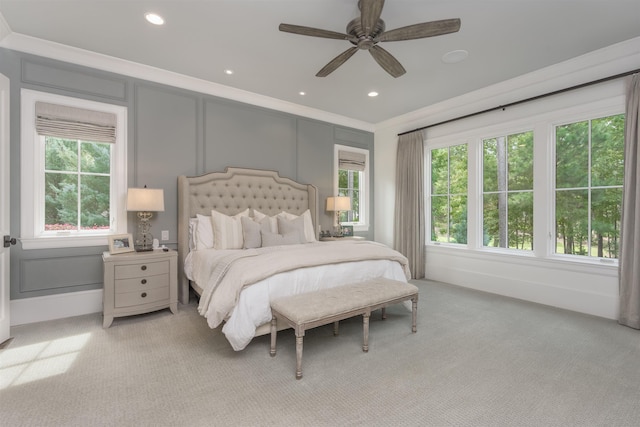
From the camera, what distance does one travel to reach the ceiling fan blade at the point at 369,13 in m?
2.00

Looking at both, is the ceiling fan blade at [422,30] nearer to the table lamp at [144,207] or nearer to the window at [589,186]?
the window at [589,186]

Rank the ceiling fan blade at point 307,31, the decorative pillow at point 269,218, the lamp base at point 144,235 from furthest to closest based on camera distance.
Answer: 1. the decorative pillow at point 269,218
2. the lamp base at point 144,235
3. the ceiling fan blade at point 307,31

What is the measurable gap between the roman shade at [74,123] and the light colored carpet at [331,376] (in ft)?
6.51

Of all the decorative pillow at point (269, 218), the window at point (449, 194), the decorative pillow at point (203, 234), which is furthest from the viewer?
the window at point (449, 194)

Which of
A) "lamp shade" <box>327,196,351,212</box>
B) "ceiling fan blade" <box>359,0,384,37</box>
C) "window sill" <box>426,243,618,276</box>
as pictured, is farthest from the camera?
"lamp shade" <box>327,196,351,212</box>

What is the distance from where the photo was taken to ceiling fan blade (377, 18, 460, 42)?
2.14 m

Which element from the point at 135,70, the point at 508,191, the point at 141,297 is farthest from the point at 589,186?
the point at 135,70

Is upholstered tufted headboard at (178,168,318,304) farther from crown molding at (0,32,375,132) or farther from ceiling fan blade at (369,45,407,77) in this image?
ceiling fan blade at (369,45,407,77)

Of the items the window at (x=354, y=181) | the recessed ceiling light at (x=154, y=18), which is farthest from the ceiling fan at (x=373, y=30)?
the window at (x=354, y=181)

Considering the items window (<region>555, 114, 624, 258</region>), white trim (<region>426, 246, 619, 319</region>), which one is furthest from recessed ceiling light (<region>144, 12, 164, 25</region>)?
white trim (<region>426, 246, 619, 319</region>)

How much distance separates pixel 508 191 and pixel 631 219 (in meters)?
1.30

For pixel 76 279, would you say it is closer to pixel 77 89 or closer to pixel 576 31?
pixel 77 89

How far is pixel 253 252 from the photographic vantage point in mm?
2885

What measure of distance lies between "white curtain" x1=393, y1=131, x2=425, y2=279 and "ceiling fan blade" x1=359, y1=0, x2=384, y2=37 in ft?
10.1
